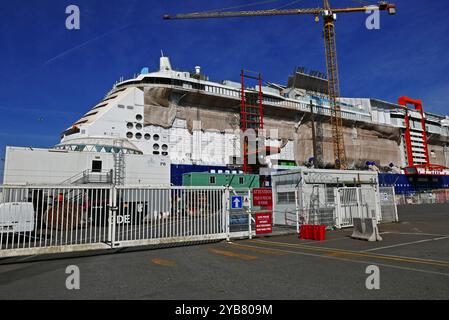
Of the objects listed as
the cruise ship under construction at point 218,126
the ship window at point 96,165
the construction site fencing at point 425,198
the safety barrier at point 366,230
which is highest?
the cruise ship under construction at point 218,126

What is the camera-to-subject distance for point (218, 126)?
55250 millimetres

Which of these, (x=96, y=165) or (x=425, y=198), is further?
(x=425, y=198)

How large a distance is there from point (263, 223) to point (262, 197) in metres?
1.78

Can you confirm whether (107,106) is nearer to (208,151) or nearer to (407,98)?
(208,151)

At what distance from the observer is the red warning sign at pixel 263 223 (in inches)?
517

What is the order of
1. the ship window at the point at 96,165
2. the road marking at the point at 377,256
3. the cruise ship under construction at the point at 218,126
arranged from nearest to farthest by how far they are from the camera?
the road marking at the point at 377,256 < the ship window at the point at 96,165 < the cruise ship under construction at the point at 218,126

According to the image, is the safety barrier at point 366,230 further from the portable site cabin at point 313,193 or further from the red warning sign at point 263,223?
the red warning sign at point 263,223

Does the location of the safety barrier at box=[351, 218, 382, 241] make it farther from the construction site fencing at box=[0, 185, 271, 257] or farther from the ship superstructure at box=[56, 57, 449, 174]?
the ship superstructure at box=[56, 57, 449, 174]

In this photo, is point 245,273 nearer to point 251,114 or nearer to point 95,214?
point 95,214

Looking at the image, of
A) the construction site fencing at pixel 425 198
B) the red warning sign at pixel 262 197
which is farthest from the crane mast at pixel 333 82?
the red warning sign at pixel 262 197

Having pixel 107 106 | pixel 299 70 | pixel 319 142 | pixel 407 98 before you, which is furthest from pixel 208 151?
pixel 407 98

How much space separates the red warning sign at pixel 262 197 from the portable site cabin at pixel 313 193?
1403 millimetres

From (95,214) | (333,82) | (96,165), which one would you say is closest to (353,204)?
(95,214)
